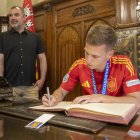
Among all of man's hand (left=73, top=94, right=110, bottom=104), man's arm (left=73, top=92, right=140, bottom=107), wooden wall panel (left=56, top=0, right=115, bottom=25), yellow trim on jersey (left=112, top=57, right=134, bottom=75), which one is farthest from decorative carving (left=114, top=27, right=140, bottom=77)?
man's hand (left=73, top=94, right=110, bottom=104)

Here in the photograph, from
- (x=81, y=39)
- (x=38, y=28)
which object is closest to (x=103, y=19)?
(x=81, y=39)

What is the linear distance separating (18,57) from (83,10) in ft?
3.60

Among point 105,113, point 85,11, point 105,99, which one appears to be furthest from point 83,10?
point 105,113

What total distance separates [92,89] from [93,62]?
22 cm

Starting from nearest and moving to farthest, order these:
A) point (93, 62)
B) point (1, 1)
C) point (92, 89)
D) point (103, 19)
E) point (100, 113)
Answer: point (100, 113)
point (93, 62)
point (92, 89)
point (103, 19)
point (1, 1)

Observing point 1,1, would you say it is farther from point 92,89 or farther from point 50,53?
point 92,89

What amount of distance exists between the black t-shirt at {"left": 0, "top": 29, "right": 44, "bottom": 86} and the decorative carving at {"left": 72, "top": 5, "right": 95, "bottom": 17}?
722 mm

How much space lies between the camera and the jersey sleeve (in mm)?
1430

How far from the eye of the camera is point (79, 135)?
73 cm

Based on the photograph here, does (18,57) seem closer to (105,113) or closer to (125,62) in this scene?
(125,62)

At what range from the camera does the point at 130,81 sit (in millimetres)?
1488

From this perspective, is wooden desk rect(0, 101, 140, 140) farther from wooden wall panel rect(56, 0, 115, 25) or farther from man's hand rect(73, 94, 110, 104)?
wooden wall panel rect(56, 0, 115, 25)

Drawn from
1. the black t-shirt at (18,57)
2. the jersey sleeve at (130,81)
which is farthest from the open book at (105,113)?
the black t-shirt at (18,57)

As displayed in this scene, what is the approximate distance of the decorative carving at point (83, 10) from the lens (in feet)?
10.1
